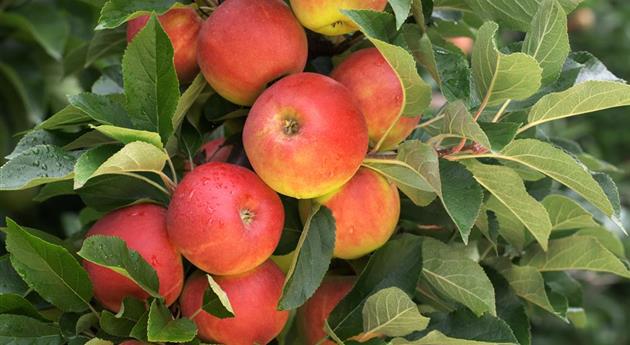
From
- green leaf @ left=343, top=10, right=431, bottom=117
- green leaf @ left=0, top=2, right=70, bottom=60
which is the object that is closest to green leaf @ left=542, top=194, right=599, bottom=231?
green leaf @ left=343, top=10, right=431, bottom=117

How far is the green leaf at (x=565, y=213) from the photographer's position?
35.9 inches

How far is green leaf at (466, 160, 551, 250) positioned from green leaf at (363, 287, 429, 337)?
130 millimetres

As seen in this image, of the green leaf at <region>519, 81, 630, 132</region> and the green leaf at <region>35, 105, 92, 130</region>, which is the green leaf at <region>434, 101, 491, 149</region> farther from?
the green leaf at <region>35, 105, 92, 130</region>

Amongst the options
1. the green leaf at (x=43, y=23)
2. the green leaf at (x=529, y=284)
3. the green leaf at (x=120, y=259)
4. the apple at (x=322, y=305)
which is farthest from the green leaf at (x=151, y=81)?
the green leaf at (x=43, y=23)

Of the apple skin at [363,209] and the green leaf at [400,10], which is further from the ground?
the green leaf at [400,10]

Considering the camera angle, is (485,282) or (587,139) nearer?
(485,282)

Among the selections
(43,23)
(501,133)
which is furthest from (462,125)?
Result: (43,23)

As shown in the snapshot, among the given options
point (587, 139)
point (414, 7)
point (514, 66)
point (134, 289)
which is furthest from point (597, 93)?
point (587, 139)

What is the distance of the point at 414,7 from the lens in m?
0.77

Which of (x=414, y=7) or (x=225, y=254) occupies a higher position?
(x=414, y=7)

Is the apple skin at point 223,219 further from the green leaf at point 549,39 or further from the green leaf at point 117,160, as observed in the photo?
the green leaf at point 549,39

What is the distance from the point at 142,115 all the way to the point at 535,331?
2.13m

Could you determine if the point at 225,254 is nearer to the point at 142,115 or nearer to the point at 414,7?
the point at 142,115

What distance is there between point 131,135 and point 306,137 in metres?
0.14
